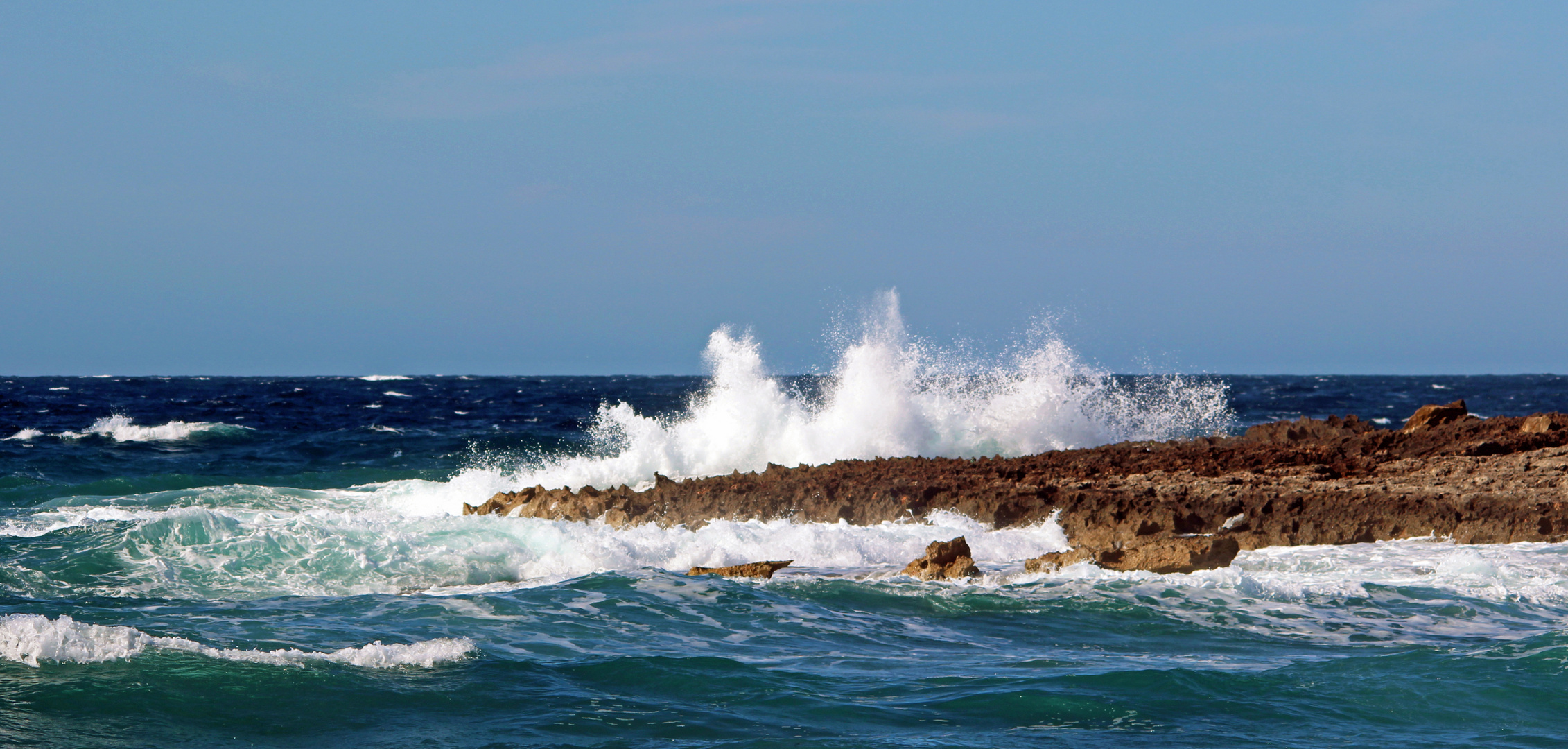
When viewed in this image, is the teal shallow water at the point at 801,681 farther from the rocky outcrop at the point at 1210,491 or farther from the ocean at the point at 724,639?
the rocky outcrop at the point at 1210,491

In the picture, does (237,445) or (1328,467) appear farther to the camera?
(237,445)

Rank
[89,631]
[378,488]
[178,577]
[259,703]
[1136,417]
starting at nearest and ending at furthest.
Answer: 1. [259,703]
2. [89,631]
3. [178,577]
4. [378,488]
5. [1136,417]

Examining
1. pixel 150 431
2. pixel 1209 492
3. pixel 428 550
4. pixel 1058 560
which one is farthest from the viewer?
pixel 150 431

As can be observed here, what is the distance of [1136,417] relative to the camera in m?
23.3

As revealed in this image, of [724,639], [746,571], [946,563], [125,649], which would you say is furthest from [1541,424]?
[125,649]

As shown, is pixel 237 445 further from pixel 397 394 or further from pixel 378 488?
pixel 397 394

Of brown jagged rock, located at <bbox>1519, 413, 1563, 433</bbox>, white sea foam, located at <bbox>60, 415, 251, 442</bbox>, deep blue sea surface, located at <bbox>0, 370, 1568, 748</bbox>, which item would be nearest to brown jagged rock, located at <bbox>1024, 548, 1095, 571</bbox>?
deep blue sea surface, located at <bbox>0, 370, 1568, 748</bbox>

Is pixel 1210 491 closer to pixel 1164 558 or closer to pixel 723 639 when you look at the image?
pixel 1164 558

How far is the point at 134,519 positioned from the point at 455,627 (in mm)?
6373

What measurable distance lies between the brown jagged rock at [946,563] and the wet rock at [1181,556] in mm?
1203

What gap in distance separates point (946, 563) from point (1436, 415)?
34.1 ft

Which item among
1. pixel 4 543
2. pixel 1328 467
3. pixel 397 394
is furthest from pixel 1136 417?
pixel 397 394

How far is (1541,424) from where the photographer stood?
49.3 feet

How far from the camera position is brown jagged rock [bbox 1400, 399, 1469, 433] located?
664 inches
